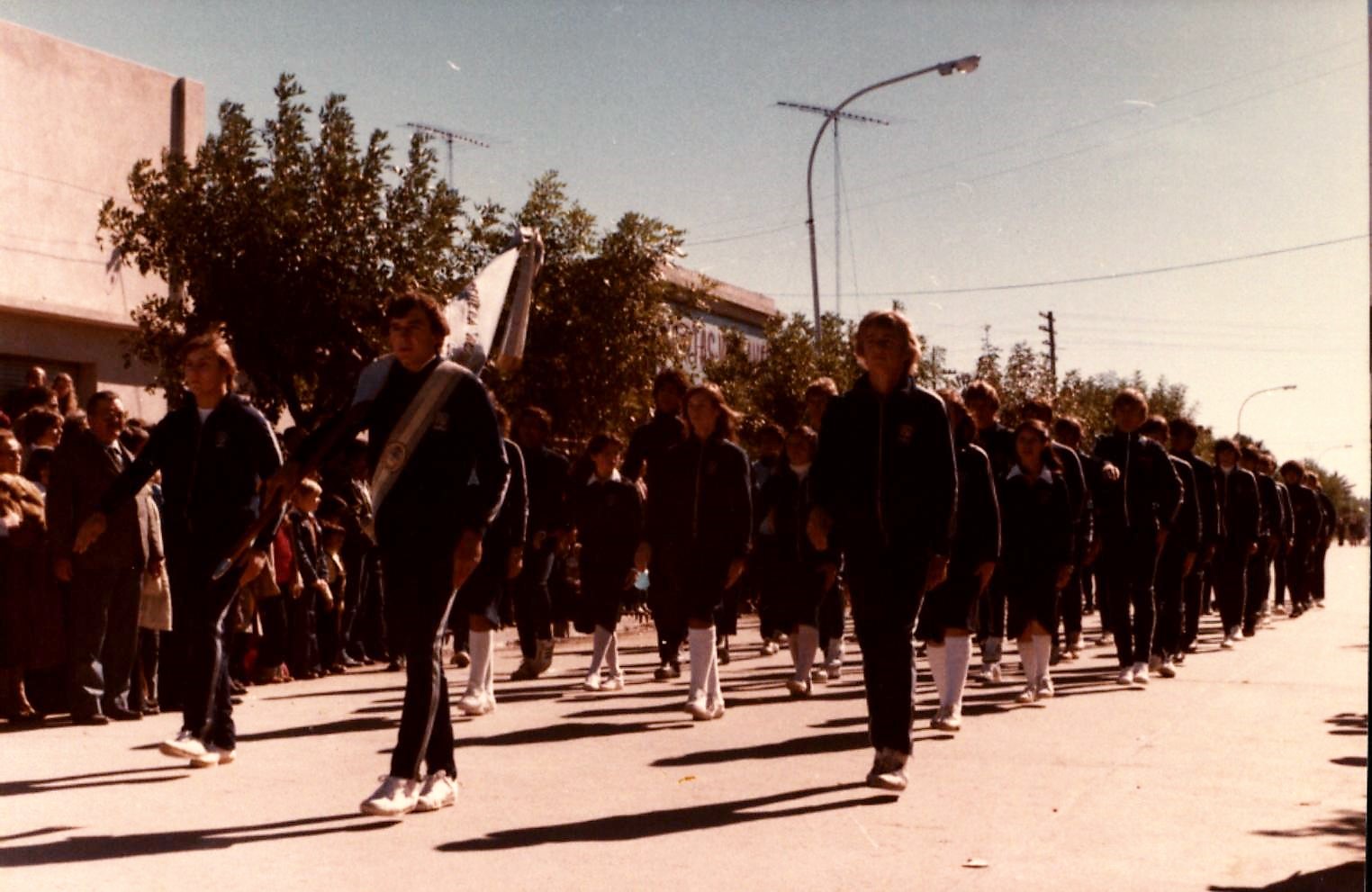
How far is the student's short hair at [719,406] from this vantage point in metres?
9.96

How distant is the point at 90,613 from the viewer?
9508mm

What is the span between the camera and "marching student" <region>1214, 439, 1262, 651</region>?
16422mm

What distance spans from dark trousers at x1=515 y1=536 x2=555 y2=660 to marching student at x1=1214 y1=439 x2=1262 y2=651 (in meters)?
7.64

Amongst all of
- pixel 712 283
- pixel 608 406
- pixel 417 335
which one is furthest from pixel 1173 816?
pixel 712 283

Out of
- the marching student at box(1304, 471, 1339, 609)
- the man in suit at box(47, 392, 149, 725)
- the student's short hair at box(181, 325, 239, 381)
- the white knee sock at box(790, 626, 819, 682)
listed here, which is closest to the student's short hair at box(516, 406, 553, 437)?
the white knee sock at box(790, 626, 819, 682)

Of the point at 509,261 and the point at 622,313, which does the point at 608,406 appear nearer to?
the point at 622,313

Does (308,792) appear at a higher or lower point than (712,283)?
lower

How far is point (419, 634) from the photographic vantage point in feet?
20.6

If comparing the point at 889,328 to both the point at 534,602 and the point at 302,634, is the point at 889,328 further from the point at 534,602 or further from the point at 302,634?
the point at 302,634

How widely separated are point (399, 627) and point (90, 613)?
3.97m

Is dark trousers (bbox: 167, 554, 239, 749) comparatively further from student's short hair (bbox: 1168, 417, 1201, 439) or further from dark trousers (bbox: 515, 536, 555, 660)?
student's short hair (bbox: 1168, 417, 1201, 439)

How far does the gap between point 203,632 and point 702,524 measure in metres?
3.35

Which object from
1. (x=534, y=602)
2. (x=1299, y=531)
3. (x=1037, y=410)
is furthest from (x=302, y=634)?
(x=1299, y=531)

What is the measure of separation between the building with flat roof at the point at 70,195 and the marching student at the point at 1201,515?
11.0 meters
